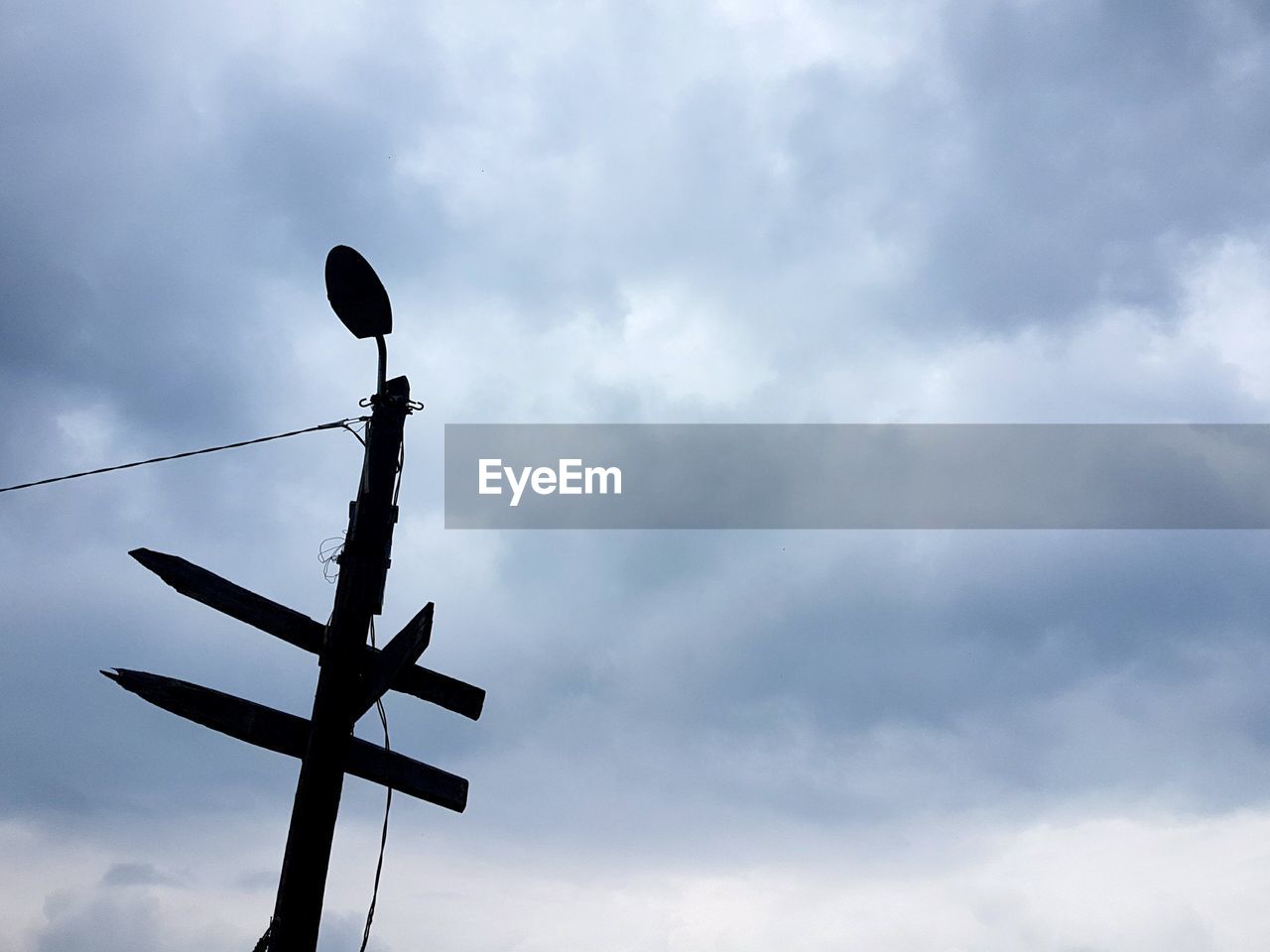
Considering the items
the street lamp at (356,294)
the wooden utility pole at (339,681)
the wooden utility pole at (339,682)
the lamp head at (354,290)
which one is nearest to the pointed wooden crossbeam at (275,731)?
the wooden utility pole at (339,681)

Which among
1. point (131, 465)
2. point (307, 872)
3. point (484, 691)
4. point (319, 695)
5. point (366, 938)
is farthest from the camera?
point (131, 465)

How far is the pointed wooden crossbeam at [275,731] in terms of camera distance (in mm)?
5574

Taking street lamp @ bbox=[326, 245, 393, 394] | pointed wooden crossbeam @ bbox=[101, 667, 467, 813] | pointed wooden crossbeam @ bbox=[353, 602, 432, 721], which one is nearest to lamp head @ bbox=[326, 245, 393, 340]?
street lamp @ bbox=[326, 245, 393, 394]

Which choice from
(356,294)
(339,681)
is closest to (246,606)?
(339,681)

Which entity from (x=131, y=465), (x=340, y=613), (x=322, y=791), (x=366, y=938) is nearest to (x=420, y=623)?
A: (x=340, y=613)

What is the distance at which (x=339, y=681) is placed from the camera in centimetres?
588

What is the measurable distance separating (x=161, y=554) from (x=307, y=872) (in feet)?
6.66

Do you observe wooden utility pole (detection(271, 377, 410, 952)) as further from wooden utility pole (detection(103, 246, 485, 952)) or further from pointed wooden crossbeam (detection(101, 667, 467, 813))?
pointed wooden crossbeam (detection(101, 667, 467, 813))

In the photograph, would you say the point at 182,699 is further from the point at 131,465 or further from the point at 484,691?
the point at 131,465

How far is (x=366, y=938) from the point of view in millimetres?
6352

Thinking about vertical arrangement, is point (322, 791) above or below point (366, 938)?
above

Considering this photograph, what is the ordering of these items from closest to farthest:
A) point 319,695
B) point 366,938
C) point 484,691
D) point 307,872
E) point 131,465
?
1. point 307,872
2. point 319,695
3. point 366,938
4. point 484,691
5. point 131,465

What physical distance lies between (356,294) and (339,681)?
260 centimetres

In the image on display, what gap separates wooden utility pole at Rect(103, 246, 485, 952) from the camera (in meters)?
5.55
